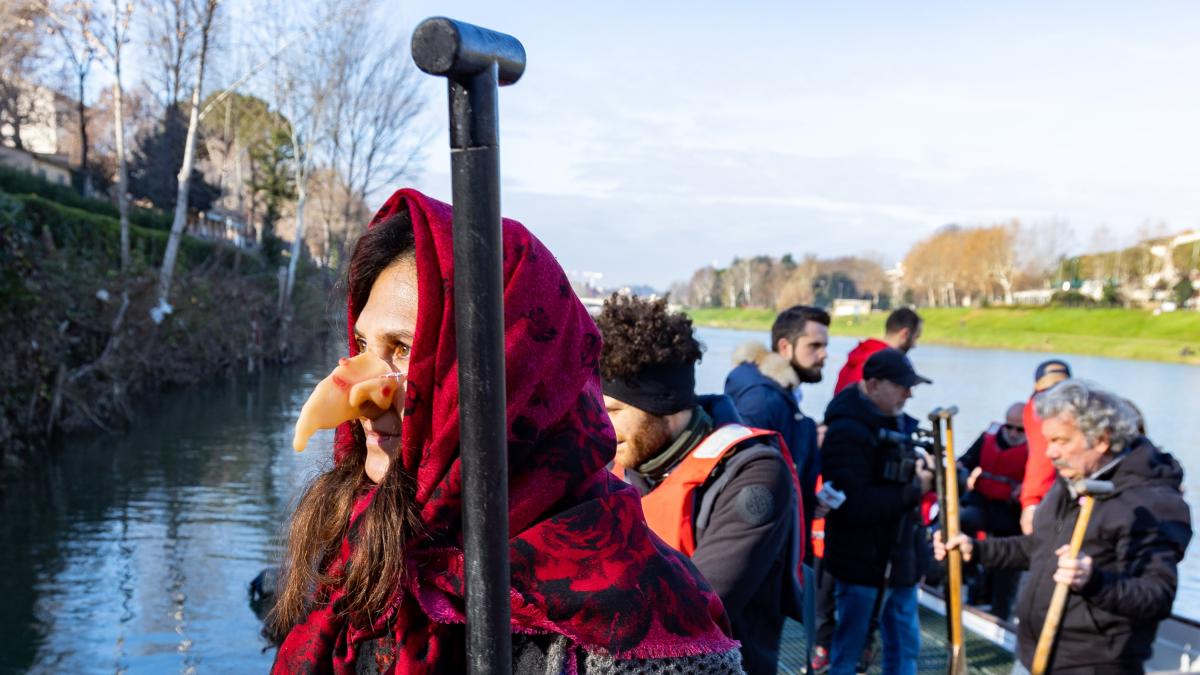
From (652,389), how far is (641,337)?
0.16 meters

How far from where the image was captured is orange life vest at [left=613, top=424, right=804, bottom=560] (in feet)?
9.23

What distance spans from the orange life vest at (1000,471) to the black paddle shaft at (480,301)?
7.25 metres

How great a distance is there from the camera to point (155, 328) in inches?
738

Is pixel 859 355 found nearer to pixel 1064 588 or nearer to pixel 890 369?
pixel 890 369

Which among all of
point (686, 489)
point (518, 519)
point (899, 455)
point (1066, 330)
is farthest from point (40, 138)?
point (1066, 330)

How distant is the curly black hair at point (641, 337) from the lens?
113 inches

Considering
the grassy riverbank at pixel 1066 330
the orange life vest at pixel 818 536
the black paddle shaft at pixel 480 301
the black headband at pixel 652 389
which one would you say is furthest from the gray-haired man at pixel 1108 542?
the grassy riverbank at pixel 1066 330

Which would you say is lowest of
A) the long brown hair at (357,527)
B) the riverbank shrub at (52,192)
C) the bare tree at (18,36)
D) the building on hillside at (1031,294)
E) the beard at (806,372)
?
the building on hillside at (1031,294)

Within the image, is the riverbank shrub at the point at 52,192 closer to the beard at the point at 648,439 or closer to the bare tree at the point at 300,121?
the bare tree at the point at 300,121

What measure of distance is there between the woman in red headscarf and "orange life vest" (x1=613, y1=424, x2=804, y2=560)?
1383mm

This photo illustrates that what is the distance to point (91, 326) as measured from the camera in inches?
596

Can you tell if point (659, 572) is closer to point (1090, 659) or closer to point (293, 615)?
point (293, 615)

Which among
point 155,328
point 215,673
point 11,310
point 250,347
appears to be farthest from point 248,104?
point 215,673

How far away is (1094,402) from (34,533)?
9.89 m
